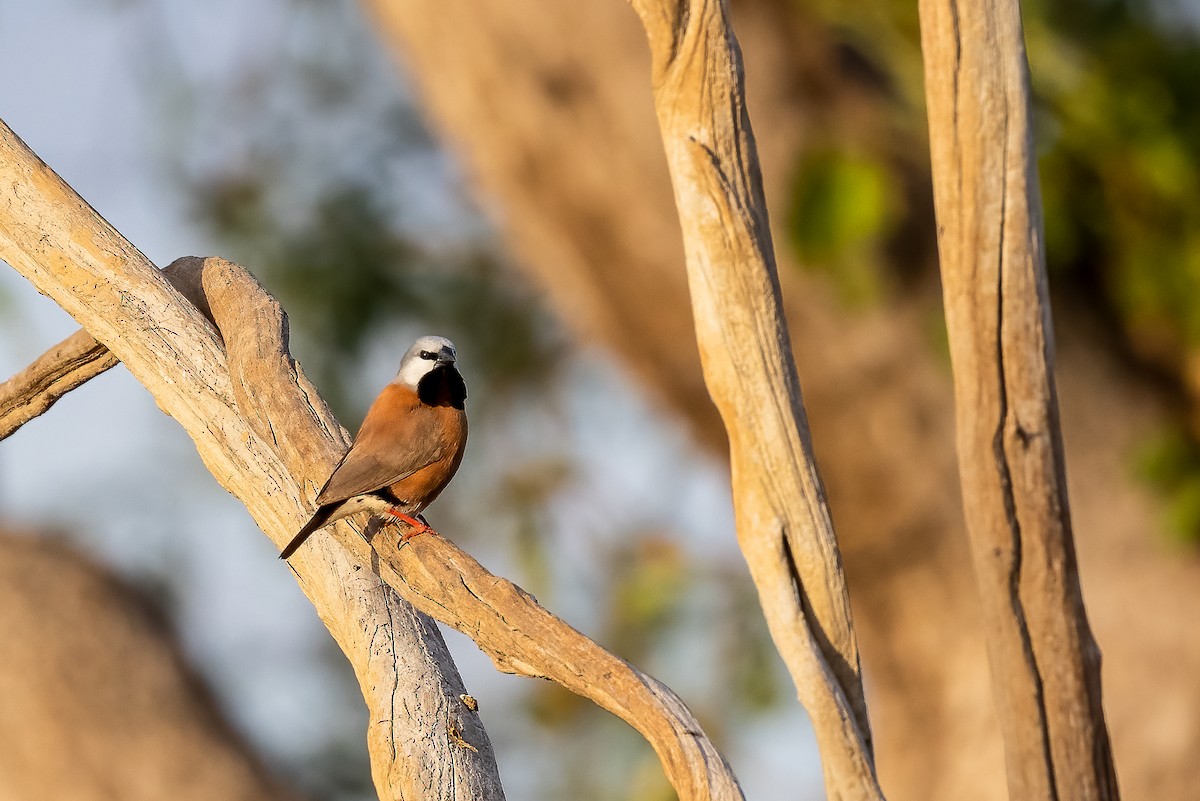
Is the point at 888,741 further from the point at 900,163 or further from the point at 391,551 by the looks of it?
the point at 391,551

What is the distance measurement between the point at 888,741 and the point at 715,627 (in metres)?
0.87

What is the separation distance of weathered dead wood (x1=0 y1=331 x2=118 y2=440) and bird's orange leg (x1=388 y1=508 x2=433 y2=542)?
537mm

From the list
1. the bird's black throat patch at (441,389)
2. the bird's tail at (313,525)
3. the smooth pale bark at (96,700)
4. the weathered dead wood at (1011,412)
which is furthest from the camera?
the smooth pale bark at (96,700)

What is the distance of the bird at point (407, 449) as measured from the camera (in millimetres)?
1726

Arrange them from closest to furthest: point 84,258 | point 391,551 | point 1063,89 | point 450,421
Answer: point 391,551 → point 84,258 → point 450,421 → point 1063,89

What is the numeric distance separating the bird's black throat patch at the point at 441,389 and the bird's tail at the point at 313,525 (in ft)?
1.83

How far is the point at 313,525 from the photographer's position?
5.58 feet

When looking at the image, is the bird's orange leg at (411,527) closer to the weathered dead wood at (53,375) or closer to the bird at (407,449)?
the bird at (407,449)

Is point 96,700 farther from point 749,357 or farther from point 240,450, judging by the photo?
point 749,357

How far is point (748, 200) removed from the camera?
1458 millimetres

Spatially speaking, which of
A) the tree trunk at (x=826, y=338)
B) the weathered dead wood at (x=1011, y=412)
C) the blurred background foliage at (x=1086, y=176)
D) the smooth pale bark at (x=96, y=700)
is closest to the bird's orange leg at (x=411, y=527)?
the weathered dead wood at (x=1011, y=412)

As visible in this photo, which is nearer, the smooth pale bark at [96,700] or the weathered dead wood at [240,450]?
the weathered dead wood at [240,450]

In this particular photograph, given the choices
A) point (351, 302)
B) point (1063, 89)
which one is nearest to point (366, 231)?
point (351, 302)

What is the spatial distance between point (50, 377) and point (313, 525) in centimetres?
65
